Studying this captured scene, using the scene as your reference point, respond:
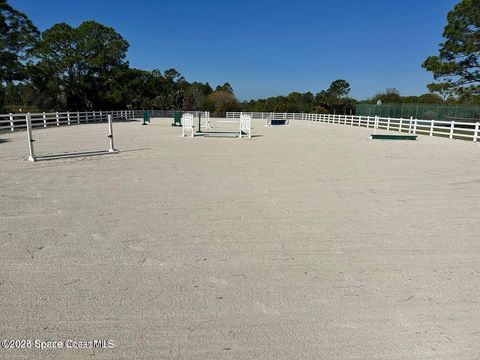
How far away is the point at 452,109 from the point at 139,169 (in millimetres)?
42773

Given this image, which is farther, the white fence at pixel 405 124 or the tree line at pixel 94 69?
the tree line at pixel 94 69

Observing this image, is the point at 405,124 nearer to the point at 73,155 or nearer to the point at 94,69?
the point at 73,155

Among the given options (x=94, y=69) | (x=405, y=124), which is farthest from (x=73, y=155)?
(x=94, y=69)

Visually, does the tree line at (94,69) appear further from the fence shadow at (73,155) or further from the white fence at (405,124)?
the fence shadow at (73,155)

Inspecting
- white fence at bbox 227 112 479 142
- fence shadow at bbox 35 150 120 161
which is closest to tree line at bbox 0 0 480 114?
white fence at bbox 227 112 479 142

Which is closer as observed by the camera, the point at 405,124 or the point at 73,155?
the point at 73,155

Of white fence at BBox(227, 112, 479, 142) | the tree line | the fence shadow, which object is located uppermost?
the tree line

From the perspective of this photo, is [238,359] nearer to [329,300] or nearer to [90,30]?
[329,300]

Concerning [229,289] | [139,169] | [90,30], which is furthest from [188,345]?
[90,30]

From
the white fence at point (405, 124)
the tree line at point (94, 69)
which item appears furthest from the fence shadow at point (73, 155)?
the tree line at point (94, 69)

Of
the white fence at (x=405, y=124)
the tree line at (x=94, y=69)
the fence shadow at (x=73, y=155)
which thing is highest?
the tree line at (x=94, y=69)

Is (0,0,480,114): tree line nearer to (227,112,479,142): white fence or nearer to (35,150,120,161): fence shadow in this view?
(227,112,479,142): white fence

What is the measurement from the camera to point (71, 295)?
9.71ft

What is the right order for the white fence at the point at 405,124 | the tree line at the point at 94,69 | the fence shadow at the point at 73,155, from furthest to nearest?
the tree line at the point at 94,69
the white fence at the point at 405,124
the fence shadow at the point at 73,155
